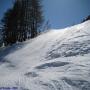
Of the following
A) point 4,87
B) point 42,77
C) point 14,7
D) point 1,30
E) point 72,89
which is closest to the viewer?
point 72,89

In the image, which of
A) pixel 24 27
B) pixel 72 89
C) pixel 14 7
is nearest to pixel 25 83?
pixel 72 89

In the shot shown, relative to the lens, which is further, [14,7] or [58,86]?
[14,7]

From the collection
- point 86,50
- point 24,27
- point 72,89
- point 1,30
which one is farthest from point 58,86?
point 1,30

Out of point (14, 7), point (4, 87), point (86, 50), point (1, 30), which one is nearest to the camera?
point (4, 87)

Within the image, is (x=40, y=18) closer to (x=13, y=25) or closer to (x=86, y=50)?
(x=13, y=25)

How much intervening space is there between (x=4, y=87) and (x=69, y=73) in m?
2.56

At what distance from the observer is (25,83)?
25.0ft

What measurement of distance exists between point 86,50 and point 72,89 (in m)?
4.13

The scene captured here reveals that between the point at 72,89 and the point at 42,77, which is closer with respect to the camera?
the point at 72,89

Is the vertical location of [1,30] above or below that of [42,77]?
below

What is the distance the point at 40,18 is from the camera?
34438 mm

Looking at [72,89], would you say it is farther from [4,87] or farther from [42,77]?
[4,87]

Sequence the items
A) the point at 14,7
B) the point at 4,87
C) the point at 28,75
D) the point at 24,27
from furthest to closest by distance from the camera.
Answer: the point at 14,7
the point at 24,27
the point at 28,75
the point at 4,87

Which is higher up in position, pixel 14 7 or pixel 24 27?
pixel 14 7
